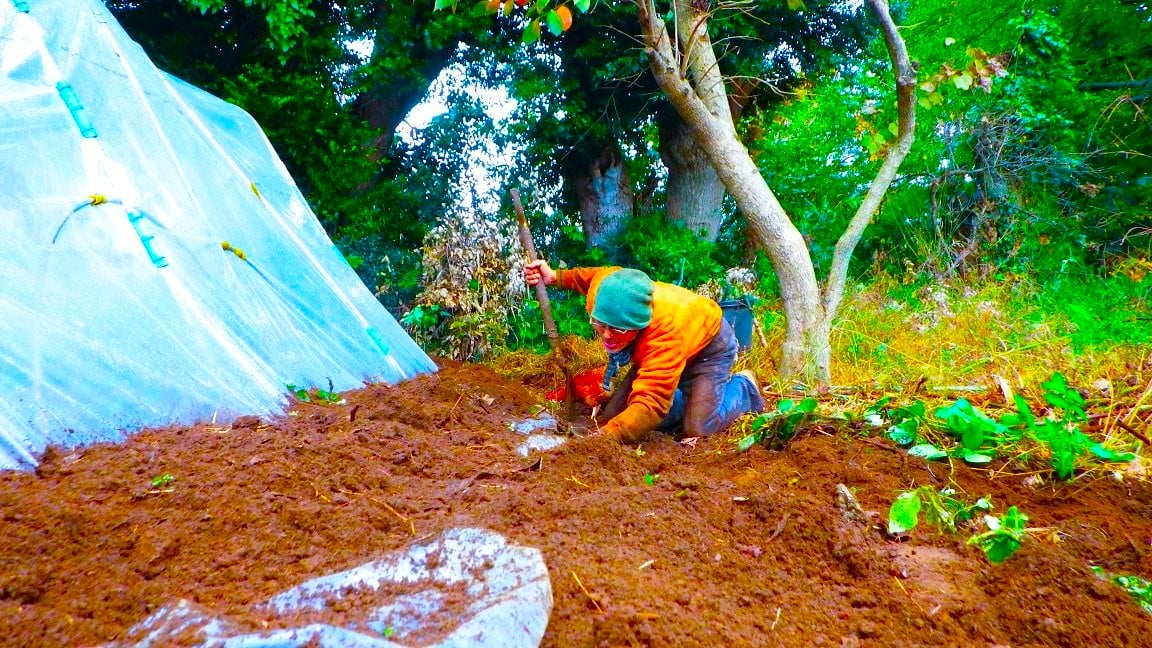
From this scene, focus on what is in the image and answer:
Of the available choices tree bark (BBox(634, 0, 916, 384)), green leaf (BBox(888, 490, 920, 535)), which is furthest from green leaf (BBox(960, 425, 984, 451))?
tree bark (BBox(634, 0, 916, 384))

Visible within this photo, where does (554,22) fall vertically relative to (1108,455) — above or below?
above

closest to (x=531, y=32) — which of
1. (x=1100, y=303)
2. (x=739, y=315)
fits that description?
(x=739, y=315)

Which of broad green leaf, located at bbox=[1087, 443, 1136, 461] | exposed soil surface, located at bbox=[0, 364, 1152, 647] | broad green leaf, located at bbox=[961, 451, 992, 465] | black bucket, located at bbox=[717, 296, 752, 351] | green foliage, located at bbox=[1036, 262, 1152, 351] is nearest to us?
exposed soil surface, located at bbox=[0, 364, 1152, 647]

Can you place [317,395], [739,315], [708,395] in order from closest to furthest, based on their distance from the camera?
[317,395] → [708,395] → [739,315]

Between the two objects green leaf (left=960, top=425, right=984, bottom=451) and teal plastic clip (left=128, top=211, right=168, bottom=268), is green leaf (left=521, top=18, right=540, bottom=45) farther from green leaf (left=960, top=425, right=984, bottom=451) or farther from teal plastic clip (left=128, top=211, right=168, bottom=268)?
green leaf (left=960, top=425, right=984, bottom=451)

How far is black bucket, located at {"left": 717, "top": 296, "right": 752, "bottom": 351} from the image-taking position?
4.59 meters

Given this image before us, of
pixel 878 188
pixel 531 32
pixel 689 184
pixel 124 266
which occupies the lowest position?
pixel 689 184

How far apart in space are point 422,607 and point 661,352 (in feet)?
6.58

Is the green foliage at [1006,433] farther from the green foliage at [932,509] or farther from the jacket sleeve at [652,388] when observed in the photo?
the jacket sleeve at [652,388]

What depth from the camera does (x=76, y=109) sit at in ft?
9.55

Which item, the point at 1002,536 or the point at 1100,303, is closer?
the point at 1002,536

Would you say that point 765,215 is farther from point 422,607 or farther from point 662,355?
point 422,607

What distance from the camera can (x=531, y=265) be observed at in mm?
3861

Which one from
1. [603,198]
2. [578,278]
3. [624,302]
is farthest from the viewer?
[603,198]
